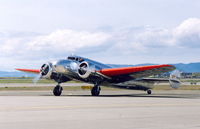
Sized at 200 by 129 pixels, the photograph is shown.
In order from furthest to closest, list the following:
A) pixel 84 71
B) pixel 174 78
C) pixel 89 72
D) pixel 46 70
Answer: pixel 174 78, pixel 46 70, pixel 89 72, pixel 84 71

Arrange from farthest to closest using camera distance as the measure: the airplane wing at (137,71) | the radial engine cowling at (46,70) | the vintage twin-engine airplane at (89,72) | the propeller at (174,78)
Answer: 1. the propeller at (174,78)
2. the radial engine cowling at (46,70)
3. the vintage twin-engine airplane at (89,72)
4. the airplane wing at (137,71)

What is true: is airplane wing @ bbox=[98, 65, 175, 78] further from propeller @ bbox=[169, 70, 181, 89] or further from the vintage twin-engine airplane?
propeller @ bbox=[169, 70, 181, 89]

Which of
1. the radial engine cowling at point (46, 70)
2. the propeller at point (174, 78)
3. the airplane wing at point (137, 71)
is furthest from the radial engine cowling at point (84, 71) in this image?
the propeller at point (174, 78)

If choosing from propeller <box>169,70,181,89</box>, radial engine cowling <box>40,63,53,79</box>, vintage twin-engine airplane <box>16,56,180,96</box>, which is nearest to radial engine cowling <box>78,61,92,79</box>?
vintage twin-engine airplane <box>16,56,180,96</box>

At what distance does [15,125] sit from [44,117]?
7.91 feet

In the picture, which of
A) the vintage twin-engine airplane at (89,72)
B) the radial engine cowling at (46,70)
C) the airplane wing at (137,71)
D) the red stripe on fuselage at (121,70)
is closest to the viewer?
the airplane wing at (137,71)

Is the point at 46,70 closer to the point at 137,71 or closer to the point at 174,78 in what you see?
the point at 137,71

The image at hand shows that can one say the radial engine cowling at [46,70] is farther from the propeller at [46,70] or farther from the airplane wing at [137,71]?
the airplane wing at [137,71]

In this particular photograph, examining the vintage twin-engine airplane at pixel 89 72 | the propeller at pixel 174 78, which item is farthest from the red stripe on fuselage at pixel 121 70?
the propeller at pixel 174 78

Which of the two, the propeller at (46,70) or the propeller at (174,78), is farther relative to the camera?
the propeller at (174,78)

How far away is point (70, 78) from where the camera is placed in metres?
35.6

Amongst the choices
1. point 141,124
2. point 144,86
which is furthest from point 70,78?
point 141,124

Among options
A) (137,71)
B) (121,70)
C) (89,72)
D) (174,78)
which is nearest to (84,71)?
(89,72)

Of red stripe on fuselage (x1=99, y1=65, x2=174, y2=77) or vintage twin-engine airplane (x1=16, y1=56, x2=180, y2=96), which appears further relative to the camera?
vintage twin-engine airplane (x1=16, y1=56, x2=180, y2=96)
